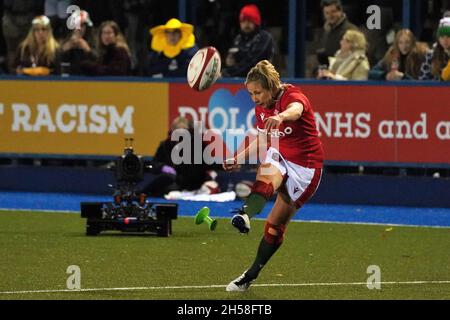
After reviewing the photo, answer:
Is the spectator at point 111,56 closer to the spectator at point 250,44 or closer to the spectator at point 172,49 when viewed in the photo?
the spectator at point 172,49

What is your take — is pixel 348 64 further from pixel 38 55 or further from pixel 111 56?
pixel 38 55

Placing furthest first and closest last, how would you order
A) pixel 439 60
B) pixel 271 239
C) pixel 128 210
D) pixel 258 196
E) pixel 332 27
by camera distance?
pixel 332 27, pixel 439 60, pixel 128 210, pixel 271 239, pixel 258 196

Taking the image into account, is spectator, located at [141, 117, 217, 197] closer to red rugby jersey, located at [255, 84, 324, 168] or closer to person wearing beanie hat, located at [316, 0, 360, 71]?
person wearing beanie hat, located at [316, 0, 360, 71]

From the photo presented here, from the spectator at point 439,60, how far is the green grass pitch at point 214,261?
296 centimetres

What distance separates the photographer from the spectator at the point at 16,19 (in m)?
24.1

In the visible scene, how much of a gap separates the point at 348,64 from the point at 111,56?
3569mm

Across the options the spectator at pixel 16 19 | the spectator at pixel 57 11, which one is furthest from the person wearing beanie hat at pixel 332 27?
the spectator at pixel 16 19

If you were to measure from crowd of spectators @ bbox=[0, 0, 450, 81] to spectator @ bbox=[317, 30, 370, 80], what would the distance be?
0.05 feet

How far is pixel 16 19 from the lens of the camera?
24172mm

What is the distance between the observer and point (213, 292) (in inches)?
501

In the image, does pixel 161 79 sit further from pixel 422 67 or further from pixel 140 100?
pixel 422 67

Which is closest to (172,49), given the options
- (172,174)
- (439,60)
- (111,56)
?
(111,56)

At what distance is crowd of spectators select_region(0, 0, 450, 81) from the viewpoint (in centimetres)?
2094

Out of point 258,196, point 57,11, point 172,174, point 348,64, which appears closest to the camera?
point 258,196
